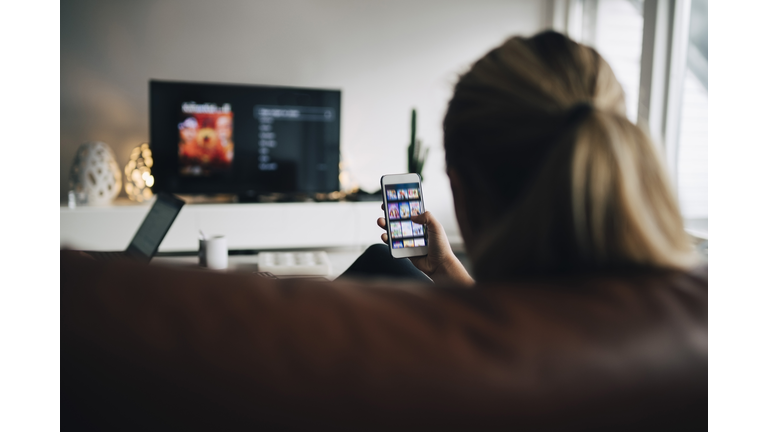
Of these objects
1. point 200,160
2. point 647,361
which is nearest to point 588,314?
point 647,361

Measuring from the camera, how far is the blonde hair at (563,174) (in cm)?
35

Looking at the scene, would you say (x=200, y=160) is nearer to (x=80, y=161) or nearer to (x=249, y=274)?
(x=80, y=161)

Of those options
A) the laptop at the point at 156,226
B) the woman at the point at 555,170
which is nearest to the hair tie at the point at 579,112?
the woman at the point at 555,170

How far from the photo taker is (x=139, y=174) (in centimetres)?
342

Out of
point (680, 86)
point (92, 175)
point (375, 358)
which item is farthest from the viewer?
point (92, 175)

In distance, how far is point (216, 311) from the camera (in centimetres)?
28

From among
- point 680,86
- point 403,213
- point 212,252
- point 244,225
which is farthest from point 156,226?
point 680,86

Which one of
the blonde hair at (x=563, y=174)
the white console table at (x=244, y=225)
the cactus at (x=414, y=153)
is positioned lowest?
the white console table at (x=244, y=225)

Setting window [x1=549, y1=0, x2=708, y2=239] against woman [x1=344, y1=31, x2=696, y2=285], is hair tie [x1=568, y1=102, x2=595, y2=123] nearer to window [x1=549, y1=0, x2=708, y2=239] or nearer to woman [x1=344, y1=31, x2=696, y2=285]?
woman [x1=344, y1=31, x2=696, y2=285]

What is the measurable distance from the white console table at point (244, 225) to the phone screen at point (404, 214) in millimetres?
2258

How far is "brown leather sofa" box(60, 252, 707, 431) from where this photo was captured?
0.91 ft

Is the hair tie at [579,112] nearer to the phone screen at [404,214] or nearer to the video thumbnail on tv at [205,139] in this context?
the phone screen at [404,214]

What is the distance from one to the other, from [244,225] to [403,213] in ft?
7.73

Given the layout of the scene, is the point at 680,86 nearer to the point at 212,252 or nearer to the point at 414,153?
the point at 414,153
